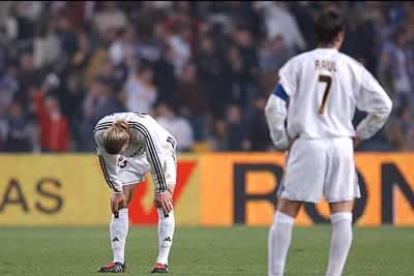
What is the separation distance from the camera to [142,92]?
2081 centimetres

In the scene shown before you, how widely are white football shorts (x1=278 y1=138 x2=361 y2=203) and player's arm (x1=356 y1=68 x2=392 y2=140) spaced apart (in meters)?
0.18

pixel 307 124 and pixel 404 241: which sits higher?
pixel 307 124

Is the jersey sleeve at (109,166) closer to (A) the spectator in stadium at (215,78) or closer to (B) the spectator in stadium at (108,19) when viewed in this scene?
(A) the spectator in stadium at (215,78)

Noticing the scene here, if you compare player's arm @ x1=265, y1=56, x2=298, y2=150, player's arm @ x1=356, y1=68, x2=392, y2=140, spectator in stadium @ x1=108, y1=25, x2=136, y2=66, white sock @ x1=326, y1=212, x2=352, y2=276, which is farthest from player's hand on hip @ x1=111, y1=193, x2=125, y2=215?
spectator in stadium @ x1=108, y1=25, x2=136, y2=66

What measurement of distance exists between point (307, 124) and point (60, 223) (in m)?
11.1

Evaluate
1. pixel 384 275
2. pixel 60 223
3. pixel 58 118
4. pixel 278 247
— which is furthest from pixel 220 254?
pixel 58 118

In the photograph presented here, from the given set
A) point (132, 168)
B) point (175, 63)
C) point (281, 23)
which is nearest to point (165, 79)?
point (175, 63)

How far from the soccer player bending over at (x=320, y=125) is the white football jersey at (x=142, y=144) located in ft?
6.93

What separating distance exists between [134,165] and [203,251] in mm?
2828

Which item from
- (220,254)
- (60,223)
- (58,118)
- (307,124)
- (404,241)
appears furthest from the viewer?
(58,118)

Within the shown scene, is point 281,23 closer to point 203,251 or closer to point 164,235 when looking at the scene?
point 203,251

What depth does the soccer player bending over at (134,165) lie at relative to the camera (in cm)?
1009

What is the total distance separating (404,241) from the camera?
15297 millimetres

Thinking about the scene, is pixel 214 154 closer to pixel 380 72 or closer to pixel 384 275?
pixel 380 72
